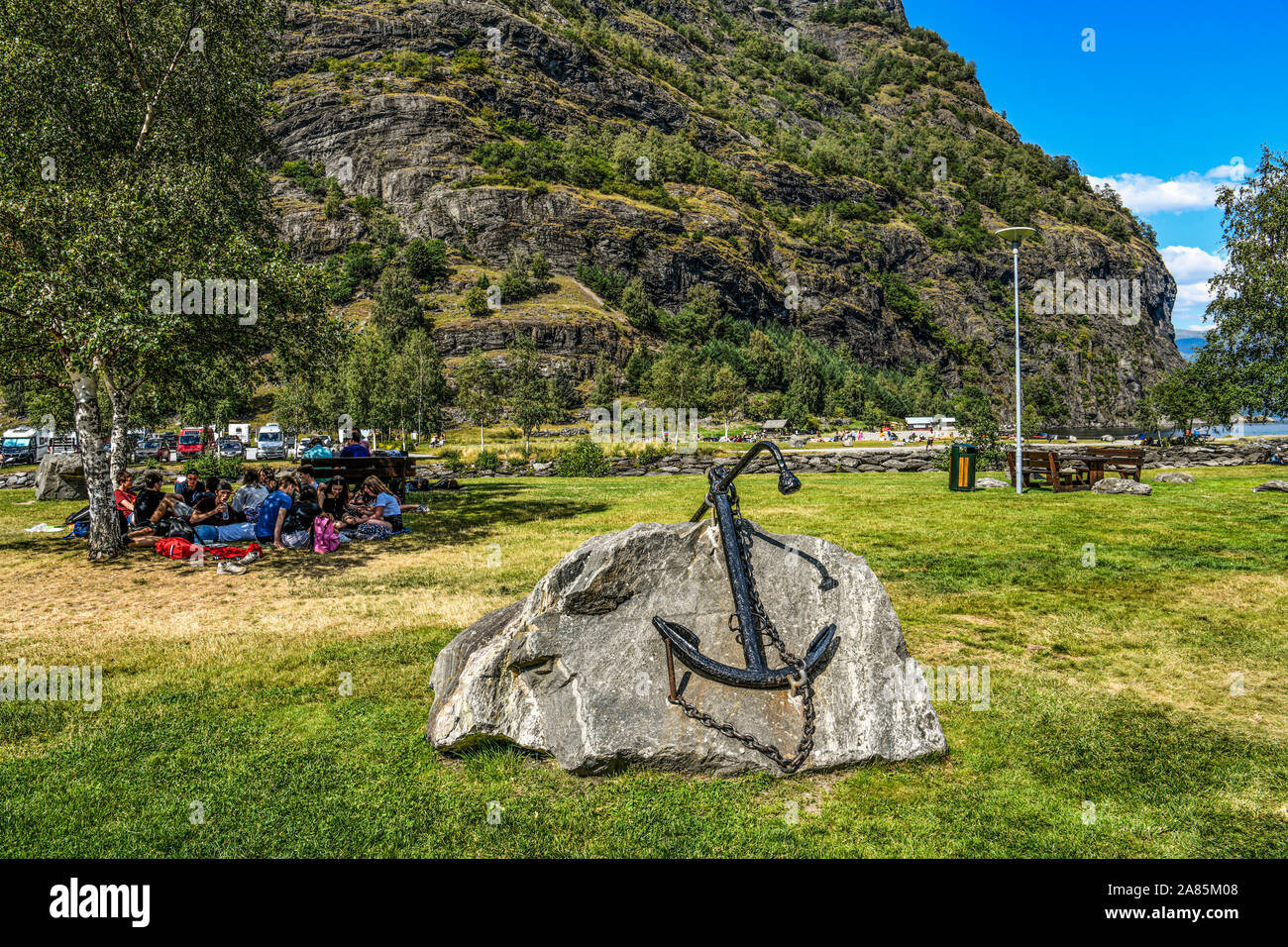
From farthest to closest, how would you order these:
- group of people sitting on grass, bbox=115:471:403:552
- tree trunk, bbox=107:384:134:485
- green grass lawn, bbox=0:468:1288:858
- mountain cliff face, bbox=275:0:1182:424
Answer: mountain cliff face, bbox=275:0:1182:424, tree trunk, bbox=107:384:134:485, group of people sitting on grass, bbox=115:471:403:552, green grass lawn, bbox=0:468:1288:858

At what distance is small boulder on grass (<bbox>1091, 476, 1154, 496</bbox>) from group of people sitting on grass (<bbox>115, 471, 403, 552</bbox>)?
1988 cm

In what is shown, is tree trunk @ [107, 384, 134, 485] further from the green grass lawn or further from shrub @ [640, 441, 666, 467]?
shrub @ [640, 441, 666, 467]

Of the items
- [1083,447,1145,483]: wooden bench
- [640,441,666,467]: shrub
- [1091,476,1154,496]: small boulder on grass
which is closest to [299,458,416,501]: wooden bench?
[640,441,666,467]: shrub

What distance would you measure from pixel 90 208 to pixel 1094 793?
16.4 metres

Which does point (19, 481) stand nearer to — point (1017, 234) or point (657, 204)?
point (1017, 234)

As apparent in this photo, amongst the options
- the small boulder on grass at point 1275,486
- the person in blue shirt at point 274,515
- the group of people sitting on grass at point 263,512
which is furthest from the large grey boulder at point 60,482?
the small boulder on grass at point 1275,486

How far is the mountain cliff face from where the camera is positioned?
102 metres

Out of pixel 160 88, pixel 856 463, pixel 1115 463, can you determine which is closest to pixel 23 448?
pixel 160 88

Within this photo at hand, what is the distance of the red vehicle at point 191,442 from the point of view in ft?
155

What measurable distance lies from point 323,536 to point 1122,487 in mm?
21339

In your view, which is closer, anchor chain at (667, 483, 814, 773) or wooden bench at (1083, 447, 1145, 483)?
anchor chain at (667, 483, 814, 773)

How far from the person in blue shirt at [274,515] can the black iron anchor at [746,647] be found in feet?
35.0

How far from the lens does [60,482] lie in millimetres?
21719

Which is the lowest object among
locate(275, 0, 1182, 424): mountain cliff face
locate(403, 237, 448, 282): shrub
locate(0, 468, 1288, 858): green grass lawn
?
locate(0, 468, 1288, 858): green grass lawn
